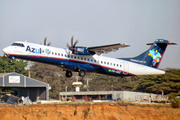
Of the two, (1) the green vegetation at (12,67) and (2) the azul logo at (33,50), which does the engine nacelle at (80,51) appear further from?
(1) the green vegetation at (12,67)

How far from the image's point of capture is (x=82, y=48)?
94.5 feet

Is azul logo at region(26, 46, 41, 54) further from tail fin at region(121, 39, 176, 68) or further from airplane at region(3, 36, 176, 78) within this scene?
tail fin at region(121, 39, 176, 68)

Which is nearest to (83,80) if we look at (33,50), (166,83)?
(166,83)

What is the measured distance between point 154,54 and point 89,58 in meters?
8.91

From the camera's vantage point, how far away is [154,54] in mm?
33375

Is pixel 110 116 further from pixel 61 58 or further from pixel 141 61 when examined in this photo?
→ pixel 141 61

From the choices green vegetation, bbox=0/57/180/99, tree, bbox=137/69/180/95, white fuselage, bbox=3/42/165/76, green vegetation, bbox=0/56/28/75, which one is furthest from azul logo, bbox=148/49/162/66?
green vegetation, bbox=0/56/28/75

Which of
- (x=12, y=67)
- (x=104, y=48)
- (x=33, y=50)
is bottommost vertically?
(x=12, y=67)

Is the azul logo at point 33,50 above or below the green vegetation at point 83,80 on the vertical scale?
above

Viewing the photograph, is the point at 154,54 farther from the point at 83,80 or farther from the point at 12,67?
the point at 12,67

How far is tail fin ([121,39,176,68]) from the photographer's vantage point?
32750mm

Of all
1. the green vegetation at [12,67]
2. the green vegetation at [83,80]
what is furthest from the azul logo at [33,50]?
the green vegetation at [12,67]

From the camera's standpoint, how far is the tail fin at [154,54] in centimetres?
3275

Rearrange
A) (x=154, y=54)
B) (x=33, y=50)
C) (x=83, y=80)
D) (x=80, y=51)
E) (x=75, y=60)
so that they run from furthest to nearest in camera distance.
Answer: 1. (x=83, y=80)
2. (x=154, y=54)
3. (x=75, y=60)
4. (x=80, y=51)
5. (x=33, y=50)
